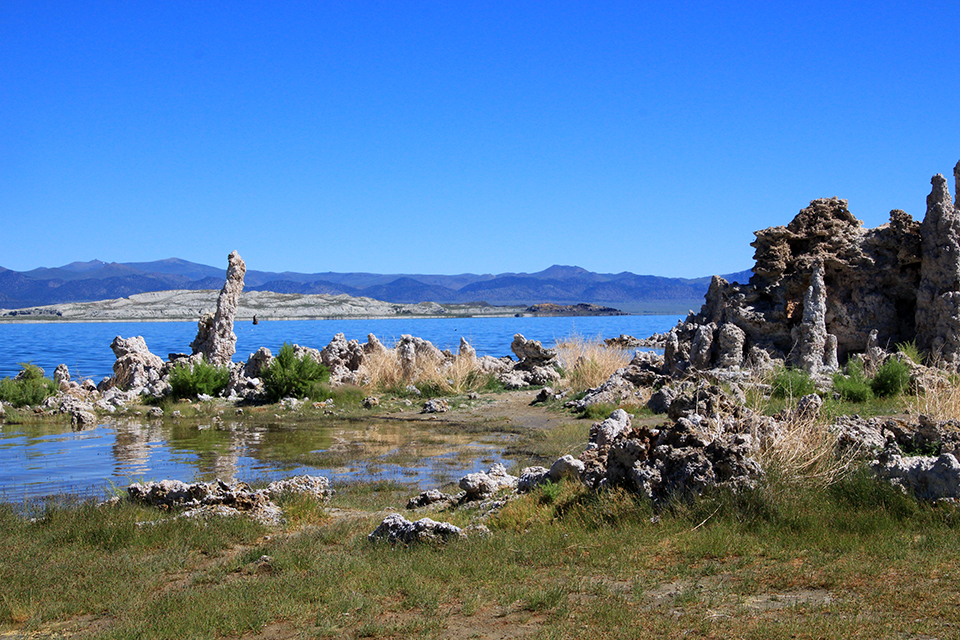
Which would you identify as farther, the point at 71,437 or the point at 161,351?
the point at 161,351

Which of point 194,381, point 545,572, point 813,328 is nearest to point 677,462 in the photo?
point 545,572

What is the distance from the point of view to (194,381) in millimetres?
23078

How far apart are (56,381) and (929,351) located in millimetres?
25094

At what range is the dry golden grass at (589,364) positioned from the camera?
23094 millimetres

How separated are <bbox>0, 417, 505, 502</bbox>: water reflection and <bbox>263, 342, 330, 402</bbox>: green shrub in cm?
301

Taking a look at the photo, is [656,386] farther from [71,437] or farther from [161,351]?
[161,351]

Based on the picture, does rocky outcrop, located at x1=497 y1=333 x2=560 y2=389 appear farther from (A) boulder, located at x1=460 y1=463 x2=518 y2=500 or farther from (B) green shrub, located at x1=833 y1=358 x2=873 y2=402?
(A) boulder, located at x1=460 y1=463 x2=518 y2=500

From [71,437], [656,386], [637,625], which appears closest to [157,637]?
[637,625]

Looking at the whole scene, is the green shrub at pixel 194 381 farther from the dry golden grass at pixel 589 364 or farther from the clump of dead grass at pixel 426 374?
the dry golden grass at pixel 589 364

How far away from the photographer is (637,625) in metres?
4.88

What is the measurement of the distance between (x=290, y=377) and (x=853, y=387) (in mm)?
14907

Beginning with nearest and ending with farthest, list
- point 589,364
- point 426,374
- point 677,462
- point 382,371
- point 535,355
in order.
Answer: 1. point 677,462
2. point 589,364
3. point 426,374
4. point 382,371
5. point 535,355

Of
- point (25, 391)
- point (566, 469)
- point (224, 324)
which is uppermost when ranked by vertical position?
point (224, 324)

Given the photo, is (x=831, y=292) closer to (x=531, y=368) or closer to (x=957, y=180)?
(x=957, y=180)
